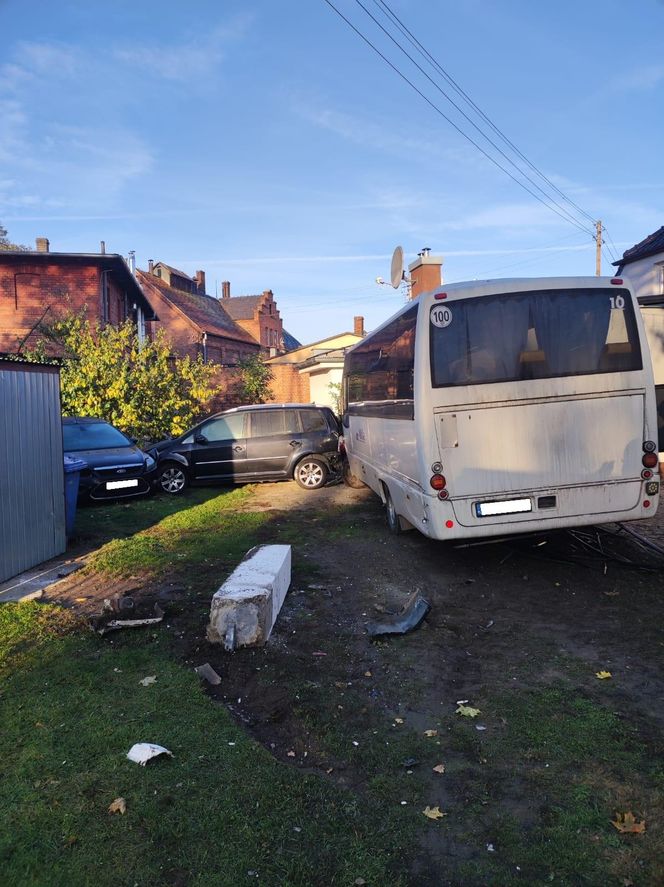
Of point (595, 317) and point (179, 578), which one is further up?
point (595, 317)

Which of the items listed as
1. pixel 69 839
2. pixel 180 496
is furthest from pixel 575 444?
pixel 180 496

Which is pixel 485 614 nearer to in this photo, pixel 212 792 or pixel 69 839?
pixel 212 792

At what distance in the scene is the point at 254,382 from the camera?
26297mm

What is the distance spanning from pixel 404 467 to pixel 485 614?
2208 mm

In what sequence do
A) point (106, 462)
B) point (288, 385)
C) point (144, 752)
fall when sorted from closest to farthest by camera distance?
point (144, 752), point (106, 462), point (288, 385)

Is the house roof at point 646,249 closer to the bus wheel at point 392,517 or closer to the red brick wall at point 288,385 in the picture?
the red brick wall at point 288,385

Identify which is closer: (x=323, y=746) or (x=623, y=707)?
(x=323, y=746)

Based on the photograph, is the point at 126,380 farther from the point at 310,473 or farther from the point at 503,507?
the point at 503,507

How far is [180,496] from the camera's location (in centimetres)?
1317

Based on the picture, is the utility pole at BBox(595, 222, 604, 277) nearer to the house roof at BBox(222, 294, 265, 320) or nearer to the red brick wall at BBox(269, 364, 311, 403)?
the red brick wall at BBox(269, 364, 311, 403)

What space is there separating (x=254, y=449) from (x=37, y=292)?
17682 mm

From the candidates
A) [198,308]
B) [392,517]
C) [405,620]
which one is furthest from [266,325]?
[405,620]

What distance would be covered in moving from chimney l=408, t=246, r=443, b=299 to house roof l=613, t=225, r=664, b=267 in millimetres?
7680

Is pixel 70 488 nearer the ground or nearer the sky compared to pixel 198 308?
nearer the ground
